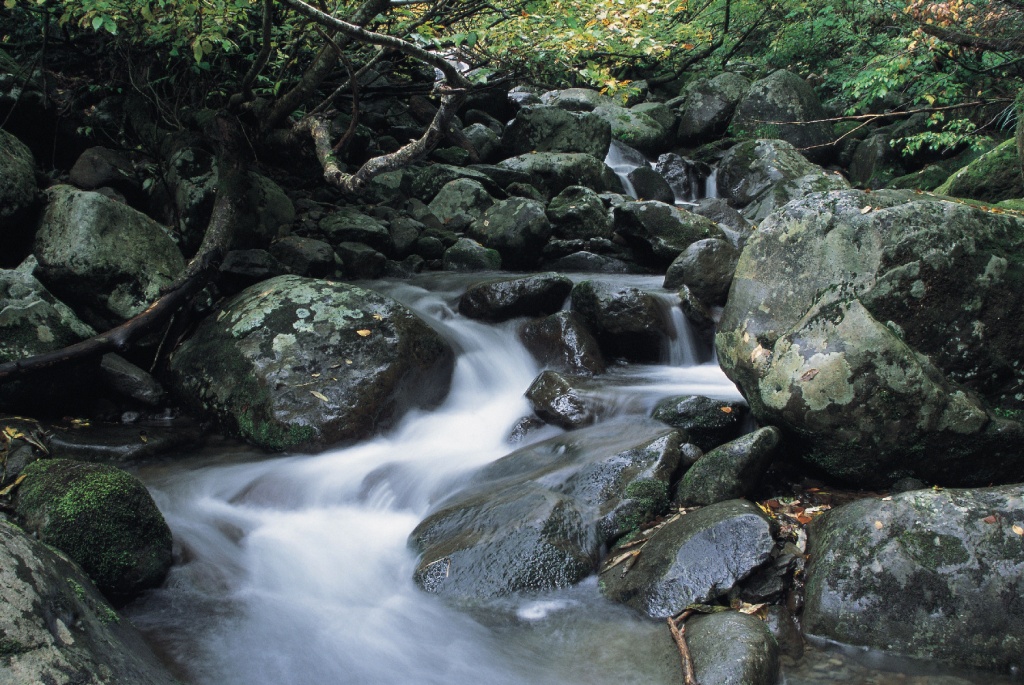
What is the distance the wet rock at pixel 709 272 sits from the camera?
7.68 meters

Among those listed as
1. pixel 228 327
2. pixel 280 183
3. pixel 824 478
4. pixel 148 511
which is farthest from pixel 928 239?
pixel 280 183

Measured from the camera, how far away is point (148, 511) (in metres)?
3.75

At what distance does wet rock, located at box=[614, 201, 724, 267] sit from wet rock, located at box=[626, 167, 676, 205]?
11.8 ft

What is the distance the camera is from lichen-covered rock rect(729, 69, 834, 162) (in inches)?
605

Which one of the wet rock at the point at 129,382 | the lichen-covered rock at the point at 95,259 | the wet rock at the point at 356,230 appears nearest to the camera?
the wet rock at the point at 129,382

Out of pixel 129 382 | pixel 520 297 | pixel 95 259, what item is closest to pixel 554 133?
pixel 520 297

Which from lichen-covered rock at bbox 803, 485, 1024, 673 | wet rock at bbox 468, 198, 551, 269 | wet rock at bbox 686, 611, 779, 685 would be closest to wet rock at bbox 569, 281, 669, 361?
wet rock at bbox 468, 198, 551, 269

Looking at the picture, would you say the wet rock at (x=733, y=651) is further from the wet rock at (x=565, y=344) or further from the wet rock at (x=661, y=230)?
the wet rock at (x=661, y=230)

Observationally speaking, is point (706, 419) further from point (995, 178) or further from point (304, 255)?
point (995, 178)

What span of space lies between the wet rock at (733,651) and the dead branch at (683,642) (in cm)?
2

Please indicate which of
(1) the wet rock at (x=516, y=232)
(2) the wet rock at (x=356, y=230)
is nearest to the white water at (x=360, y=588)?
(2) the wet rock at (x=356, y=230)

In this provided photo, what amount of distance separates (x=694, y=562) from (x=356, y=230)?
6622mm

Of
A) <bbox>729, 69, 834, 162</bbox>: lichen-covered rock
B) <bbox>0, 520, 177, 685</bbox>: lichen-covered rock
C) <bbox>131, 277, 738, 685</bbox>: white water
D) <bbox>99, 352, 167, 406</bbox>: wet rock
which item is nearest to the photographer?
<bbox>0, 520, 177, 685</bbox>: lichen-covered rock

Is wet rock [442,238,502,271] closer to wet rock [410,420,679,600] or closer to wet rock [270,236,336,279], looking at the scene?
wet rock [270,236,336,279]
